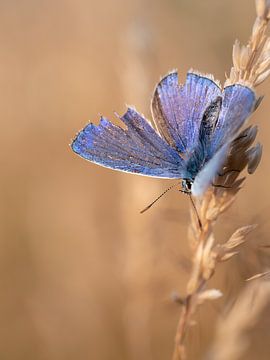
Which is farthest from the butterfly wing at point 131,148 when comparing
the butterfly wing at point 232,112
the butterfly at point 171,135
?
the butterfly wing at point 232,112

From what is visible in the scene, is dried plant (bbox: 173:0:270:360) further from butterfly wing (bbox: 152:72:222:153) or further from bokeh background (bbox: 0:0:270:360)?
butterfly wing (bbox: 152:72:222:153)

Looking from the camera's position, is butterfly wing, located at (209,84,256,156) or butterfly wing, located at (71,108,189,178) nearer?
butterfly wing, located at (209,84,256,156)

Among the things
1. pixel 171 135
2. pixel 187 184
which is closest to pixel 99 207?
pixel 171 135

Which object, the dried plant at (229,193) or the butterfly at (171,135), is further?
the butterfly at (171,135)

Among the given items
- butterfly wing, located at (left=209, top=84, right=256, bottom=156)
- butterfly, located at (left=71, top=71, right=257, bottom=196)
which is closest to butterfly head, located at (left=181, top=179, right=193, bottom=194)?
butterfly, located at (left=71, top=71, right=257, bottom=196)

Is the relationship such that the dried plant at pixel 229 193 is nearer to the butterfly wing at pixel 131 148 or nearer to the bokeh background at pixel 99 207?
the bokeh background at pixel 99 207

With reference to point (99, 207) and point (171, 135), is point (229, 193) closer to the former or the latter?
point (171, 135)

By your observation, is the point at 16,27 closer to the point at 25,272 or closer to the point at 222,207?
the point at 25,272
